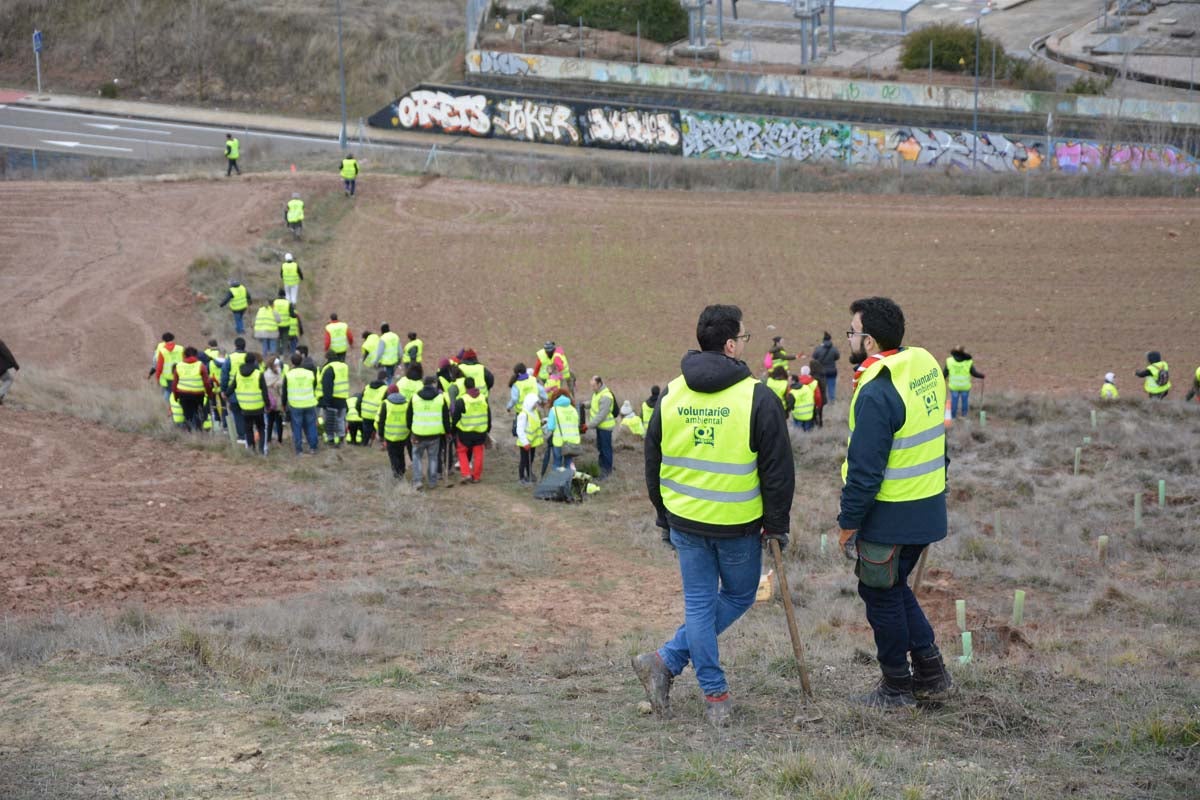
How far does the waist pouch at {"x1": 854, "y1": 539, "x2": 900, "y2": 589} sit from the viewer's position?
24.9ft

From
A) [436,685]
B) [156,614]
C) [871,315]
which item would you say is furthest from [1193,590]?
[156,614]

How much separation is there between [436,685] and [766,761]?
2.86 meters

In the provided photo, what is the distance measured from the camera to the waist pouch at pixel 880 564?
760 centimetres

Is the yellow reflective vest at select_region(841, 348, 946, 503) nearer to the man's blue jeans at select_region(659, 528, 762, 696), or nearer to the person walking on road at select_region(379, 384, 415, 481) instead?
the man's blue jeans at select_region(659, 528, 762, 696)

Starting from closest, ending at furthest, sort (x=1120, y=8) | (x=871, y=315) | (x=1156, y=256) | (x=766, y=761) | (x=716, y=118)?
(x=766, y=761)
(x=871, y=315)
(x=1156, y=256)
(x=716, y=118)
(x=1120, y=8)

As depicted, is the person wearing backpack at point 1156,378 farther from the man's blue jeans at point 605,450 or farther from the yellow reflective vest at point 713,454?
the yellow reflective vest at point 713,454

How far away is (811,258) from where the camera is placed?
37.8 m

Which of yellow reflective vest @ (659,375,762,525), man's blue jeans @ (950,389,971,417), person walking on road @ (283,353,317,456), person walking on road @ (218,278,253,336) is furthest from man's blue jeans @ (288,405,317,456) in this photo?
yellow reflective vest @ (659,375,762,525)

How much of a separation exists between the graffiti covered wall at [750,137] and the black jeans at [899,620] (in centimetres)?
4188

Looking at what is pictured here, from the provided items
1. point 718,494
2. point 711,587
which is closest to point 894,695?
point 711,587

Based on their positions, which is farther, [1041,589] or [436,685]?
[1041,589]

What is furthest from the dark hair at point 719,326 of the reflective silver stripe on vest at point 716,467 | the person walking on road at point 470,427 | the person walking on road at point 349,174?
the person walking on road at point 349,174

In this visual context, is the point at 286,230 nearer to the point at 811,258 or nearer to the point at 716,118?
the point at 811,258

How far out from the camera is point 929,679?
26.1ft
